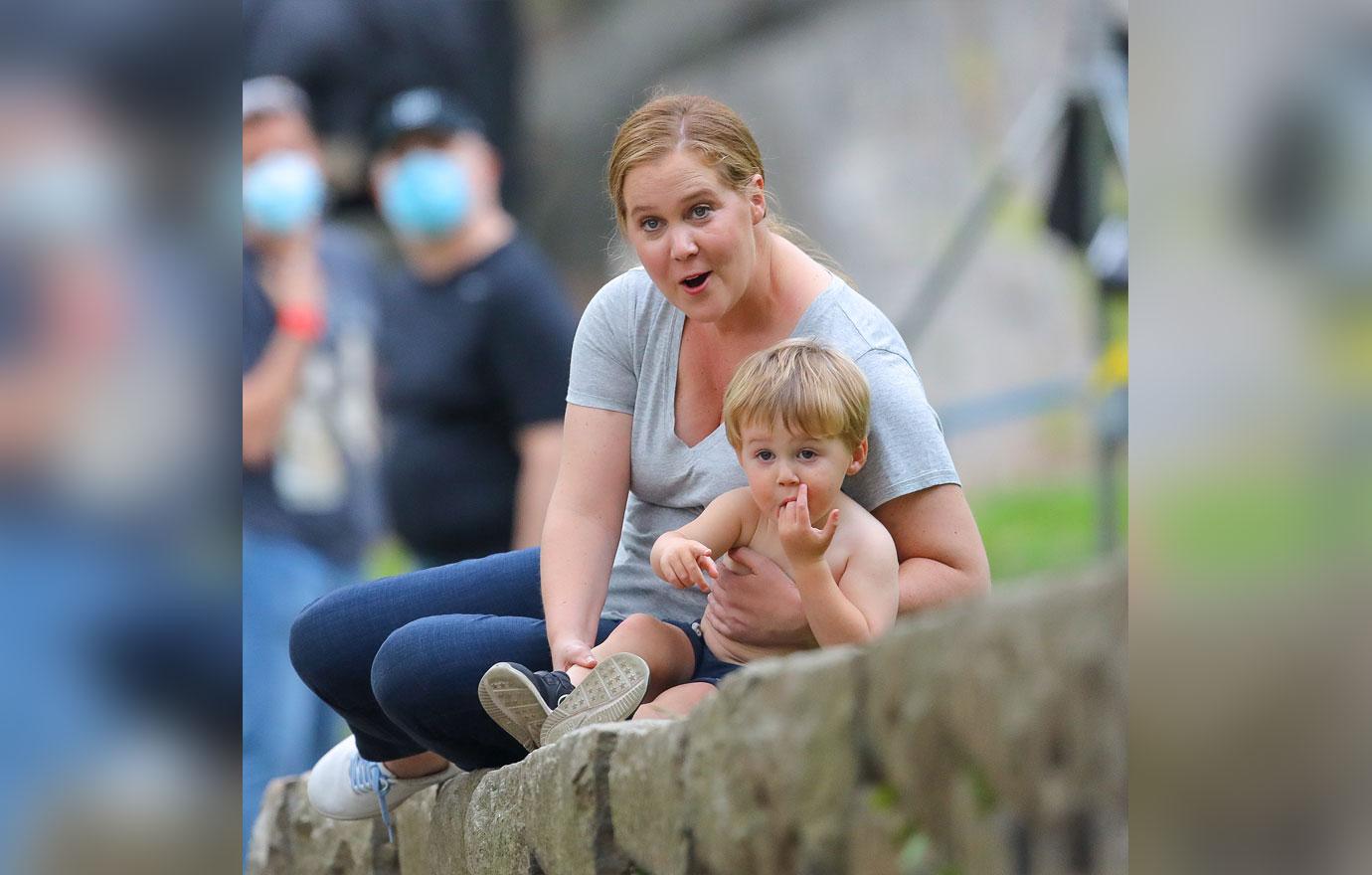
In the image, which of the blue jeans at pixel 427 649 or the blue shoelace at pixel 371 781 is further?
the blue shoelace at pixel 371 781

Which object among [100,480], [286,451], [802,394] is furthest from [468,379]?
[100,480]

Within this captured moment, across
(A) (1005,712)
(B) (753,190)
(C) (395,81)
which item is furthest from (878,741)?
(C) (395,81)

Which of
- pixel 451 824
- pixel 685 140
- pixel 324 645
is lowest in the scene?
pixel 451 824

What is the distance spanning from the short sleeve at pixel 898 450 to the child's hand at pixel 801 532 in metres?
0.18

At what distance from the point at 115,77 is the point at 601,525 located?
1.23 meters

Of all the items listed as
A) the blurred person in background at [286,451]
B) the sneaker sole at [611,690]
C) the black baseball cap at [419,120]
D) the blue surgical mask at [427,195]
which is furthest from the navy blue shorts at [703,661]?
the black baseball cap at [419,120]

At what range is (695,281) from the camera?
196 centimetres

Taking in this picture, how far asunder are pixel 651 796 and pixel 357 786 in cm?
79

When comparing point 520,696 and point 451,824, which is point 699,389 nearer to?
point 520,696

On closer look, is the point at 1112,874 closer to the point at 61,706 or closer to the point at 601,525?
the point at 61,706

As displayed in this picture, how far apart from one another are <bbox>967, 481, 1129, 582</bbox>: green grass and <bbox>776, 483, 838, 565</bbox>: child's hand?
3368 millimetres

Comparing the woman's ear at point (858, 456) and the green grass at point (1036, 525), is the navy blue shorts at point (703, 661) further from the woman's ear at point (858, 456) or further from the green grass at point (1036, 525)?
the green grass at point (1036, 525)

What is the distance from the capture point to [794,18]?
268 inches

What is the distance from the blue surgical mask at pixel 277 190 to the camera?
136 inches
